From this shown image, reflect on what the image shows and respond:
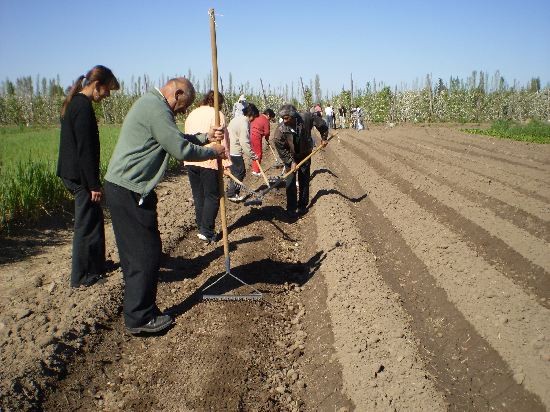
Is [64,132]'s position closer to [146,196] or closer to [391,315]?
[146,196]

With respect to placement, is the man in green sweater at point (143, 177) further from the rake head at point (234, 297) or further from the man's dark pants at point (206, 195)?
the man's dark pants at point (206, 195)

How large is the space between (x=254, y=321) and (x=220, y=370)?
74 cm

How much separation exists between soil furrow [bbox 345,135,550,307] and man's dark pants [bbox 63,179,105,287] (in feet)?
12.7

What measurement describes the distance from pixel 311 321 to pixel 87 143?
2410 millimetres

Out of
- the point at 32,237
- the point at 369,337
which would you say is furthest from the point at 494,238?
the point at 32,237

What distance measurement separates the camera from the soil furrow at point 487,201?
222 inches

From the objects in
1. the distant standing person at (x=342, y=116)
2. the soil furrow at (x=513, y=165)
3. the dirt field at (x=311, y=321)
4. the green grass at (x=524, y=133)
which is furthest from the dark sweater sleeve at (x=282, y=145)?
the distant standing person at (x=342, y=116)

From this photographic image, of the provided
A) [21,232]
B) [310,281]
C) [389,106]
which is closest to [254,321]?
[310,281]

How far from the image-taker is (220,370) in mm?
3102

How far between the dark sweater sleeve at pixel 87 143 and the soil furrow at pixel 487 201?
15.8ft

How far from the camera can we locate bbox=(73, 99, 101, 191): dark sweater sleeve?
383 centimetres

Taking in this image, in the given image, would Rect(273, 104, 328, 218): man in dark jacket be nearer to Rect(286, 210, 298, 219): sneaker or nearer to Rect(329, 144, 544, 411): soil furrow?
Rect(286, 210, 298, 219): sneaker

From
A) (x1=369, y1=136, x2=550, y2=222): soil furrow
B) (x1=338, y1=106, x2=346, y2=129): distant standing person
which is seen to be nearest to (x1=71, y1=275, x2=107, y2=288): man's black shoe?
(x1=369, y1=136, x2=550, y2=222): soil furrow

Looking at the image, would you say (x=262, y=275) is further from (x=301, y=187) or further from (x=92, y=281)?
(x=301, y=187)
